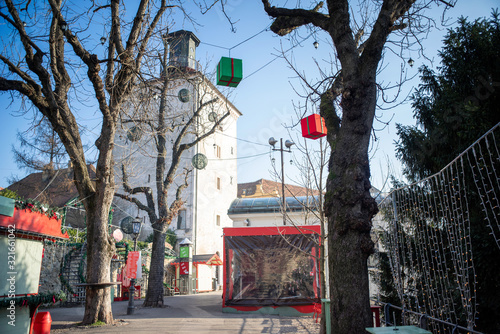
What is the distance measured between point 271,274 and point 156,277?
519 cm

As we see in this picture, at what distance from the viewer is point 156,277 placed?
15477 millimetres

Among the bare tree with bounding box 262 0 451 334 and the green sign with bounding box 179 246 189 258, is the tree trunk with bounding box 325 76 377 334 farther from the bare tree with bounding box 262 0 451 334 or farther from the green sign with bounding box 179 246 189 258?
the green sign with bounding box 179 246 189 258

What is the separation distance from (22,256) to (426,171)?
32.3 ft

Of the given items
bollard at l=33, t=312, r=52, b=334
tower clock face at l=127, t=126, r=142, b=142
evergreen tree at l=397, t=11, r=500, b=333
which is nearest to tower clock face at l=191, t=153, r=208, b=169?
tower clock face at l=127, t=126, r=142, b=142

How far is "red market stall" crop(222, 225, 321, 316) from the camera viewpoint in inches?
527

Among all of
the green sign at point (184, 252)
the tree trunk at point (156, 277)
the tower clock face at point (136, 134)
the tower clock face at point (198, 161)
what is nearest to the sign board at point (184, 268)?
the green sign at point (184, 252)

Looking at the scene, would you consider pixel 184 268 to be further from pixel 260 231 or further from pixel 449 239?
pixel 449 239

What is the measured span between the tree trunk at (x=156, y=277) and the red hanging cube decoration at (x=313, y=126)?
34.4 feet

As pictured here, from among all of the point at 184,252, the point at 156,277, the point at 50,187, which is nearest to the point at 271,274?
the point at 156,277

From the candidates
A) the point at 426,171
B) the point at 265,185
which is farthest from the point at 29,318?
the point at 265,185

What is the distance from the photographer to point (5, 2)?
27.8ft

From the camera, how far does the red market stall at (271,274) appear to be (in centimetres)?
1339

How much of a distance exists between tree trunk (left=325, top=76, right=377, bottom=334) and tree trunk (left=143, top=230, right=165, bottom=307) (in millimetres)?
12068

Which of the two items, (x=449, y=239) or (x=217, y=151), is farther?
(x=217, y=151)
